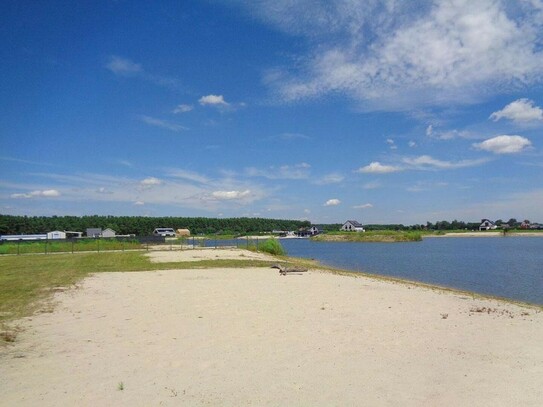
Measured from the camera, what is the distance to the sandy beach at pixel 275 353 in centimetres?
621

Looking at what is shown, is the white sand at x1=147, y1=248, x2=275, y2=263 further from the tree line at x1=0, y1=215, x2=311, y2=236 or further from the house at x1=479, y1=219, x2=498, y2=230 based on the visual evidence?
the house at x1=479, y1=219, x2=498, y2=230

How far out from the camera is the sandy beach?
6207 mm

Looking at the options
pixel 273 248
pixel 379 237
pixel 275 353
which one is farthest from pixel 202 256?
pixel 379 237

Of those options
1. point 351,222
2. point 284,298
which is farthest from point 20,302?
point 351,222

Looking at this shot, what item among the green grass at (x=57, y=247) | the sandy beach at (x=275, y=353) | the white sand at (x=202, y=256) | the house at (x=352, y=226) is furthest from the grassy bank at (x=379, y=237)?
the sandy beach at (x=275, y=353)

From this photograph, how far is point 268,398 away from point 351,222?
137 metres

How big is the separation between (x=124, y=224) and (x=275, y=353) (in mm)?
131707

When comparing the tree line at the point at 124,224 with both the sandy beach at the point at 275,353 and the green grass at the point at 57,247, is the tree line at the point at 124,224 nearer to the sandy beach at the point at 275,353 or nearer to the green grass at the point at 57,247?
the green grass at the point at 57,247

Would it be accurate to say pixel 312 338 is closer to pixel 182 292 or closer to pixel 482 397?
pixel 482 397

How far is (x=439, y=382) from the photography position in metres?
6.71

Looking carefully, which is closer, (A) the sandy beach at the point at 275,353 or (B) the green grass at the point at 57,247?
(A) the sandy beach at the point at 275,353

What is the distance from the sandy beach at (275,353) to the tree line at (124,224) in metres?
116

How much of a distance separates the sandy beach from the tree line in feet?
382

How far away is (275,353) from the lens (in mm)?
8234
